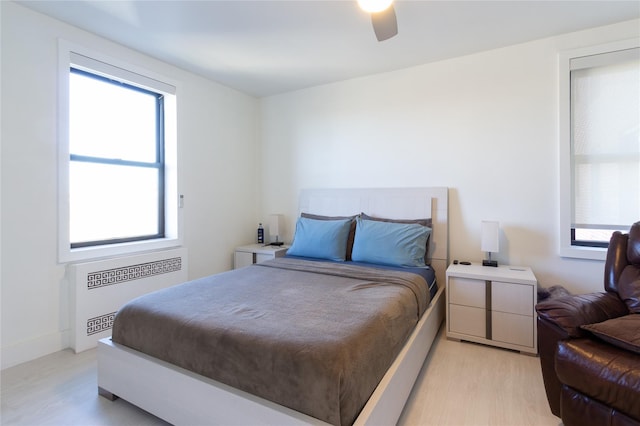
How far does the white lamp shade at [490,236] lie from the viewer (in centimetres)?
261

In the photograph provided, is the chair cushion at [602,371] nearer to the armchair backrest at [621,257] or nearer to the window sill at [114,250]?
the armchair backrest at [621,257]

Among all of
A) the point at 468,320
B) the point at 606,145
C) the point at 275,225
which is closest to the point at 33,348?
the point at 275,225

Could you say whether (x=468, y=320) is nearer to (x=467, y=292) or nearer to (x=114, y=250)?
(x=467, y=292)

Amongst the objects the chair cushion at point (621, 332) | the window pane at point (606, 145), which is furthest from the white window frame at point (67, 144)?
the window pane at point (606, 145)

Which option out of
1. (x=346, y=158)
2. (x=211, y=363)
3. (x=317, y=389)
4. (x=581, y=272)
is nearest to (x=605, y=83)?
(x=581, y=272)

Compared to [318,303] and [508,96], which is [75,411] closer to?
[318,303]

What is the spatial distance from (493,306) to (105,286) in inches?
124

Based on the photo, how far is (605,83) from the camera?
2455 mm

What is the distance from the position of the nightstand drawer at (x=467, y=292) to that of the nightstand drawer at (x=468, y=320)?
0.04 meters

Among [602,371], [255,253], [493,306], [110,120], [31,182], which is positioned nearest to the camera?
[602,371]

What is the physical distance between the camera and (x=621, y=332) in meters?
1.33

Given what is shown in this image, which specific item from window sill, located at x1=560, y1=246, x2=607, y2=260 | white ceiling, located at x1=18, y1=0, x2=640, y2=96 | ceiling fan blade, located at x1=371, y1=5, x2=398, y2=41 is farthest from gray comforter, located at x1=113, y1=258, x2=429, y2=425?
white ceiling, located at x1=18, y1=0, x2=640, y2=96

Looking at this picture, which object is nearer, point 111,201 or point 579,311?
point 579,311

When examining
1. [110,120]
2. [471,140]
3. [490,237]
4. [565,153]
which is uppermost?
[110,120]
